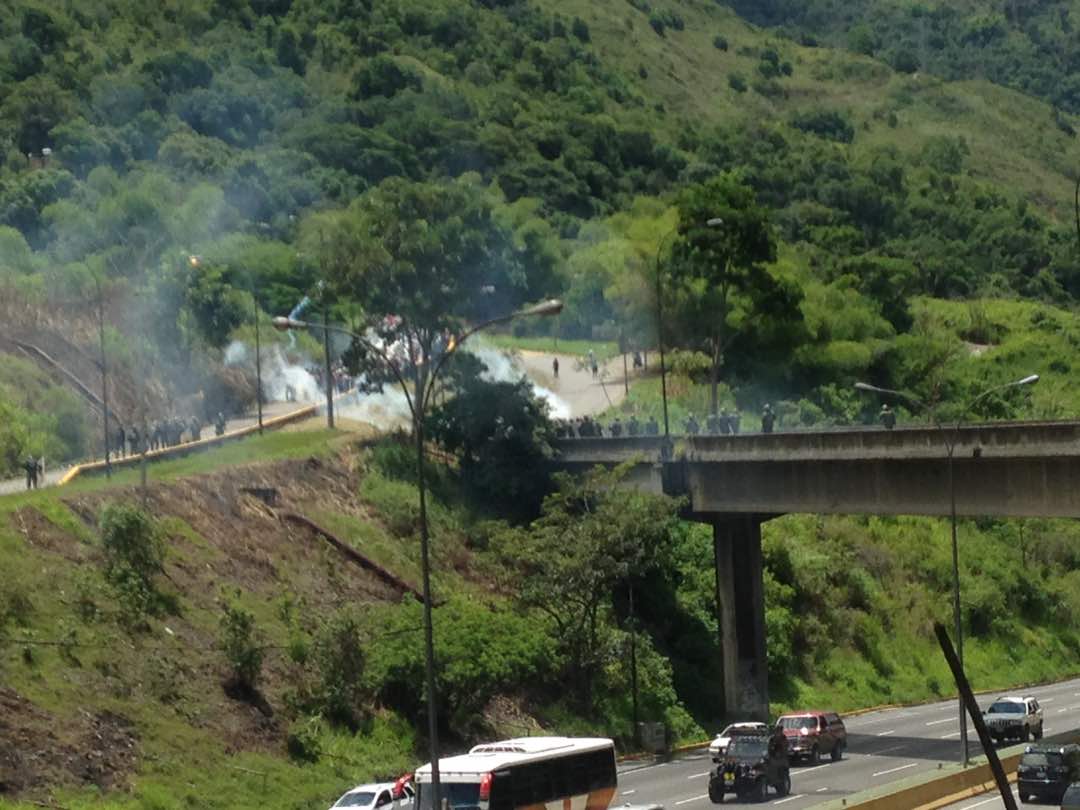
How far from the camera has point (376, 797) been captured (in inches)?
1732

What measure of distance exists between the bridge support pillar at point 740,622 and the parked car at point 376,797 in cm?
2583

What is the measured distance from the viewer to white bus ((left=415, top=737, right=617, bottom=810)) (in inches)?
1511

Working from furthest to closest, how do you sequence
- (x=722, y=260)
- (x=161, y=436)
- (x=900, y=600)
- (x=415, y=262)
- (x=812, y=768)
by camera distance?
(x=722, y=260) < (x=900, y=600) < (x=161, y=436) < (x=415, y=262) < (x=812, y=768)

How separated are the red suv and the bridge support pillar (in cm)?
1053

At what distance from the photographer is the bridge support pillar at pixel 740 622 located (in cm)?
6856

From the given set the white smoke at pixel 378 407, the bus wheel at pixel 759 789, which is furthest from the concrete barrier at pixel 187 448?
the bus wheel at pixel 759 789

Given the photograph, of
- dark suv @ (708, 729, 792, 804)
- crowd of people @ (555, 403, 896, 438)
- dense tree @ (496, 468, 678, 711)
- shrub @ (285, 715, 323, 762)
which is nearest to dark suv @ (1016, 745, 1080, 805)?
dark suv @ (708, 729, 792, 804)

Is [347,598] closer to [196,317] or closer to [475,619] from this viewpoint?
[475,619]

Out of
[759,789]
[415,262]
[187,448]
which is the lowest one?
[759,789]

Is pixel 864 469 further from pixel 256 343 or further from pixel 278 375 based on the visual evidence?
pixel 278 375

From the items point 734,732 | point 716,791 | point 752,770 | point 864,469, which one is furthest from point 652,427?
point 716,791

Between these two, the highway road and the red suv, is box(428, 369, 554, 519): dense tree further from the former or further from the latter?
the red suv

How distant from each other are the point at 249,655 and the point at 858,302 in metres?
71.7

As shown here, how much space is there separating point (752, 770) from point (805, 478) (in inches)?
634
